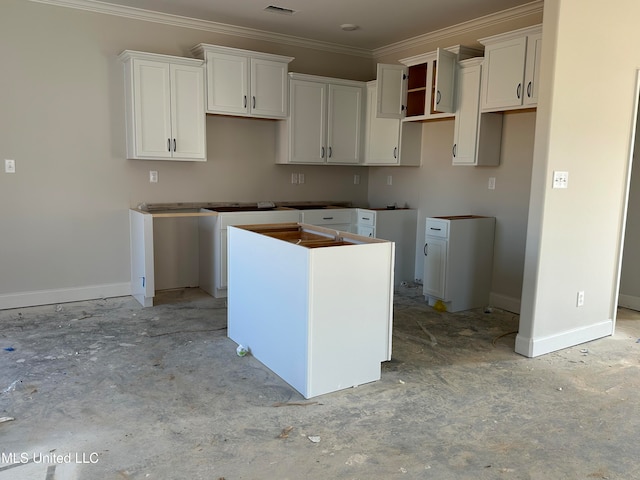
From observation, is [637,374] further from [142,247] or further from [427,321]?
[142,247]

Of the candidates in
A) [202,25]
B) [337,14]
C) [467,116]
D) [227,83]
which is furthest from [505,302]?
[202,25]

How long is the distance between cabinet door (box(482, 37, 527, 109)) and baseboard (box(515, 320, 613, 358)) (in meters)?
1.91

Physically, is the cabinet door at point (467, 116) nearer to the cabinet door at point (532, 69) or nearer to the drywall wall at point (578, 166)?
the cabinet door at point (532, 69)

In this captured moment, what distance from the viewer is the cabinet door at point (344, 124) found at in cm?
556

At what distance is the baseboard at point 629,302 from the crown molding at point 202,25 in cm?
394

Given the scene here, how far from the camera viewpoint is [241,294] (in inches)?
140

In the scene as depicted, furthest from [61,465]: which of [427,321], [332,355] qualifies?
[427,321]

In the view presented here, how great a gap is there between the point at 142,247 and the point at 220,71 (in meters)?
1.86

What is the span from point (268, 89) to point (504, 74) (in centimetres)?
228

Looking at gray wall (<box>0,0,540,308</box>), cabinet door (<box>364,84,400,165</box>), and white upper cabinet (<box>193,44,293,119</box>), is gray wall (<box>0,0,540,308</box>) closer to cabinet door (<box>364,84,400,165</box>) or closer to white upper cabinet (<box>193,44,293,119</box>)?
white upper cabinet (<box>193,44,293,119</box>)

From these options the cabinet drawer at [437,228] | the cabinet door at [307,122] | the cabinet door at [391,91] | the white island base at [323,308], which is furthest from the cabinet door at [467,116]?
the white island base at [323,308]

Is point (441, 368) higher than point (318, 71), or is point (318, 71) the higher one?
point (318, 71)

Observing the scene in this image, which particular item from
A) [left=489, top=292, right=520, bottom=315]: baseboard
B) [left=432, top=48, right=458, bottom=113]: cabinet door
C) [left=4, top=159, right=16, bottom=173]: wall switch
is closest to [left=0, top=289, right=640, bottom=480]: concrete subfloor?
[left=489, top=292, right=520, bottom=315]: baseboard

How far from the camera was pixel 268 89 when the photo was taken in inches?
201
